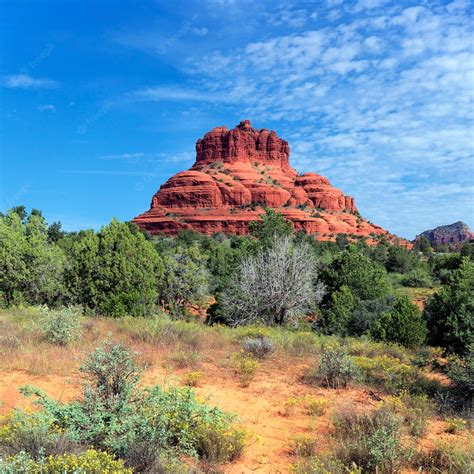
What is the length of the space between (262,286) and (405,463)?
14.0m

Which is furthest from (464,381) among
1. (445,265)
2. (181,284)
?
(445,265)

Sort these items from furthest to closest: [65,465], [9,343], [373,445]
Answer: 1. [9,343]
2. [373,445]
3. [65,465]

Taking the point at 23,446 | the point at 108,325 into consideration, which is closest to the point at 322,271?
the point at 108,325

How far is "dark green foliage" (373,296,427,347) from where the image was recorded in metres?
13.8

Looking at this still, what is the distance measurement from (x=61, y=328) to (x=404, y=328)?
10.9m

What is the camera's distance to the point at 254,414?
19.6 ft

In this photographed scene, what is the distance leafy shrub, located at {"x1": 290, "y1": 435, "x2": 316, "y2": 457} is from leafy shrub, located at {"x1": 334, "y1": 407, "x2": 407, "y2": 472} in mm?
286

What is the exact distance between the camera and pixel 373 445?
14.4 ft

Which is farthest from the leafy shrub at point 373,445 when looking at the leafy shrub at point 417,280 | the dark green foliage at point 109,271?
the leafy shrub at point 417,280

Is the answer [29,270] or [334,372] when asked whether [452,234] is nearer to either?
[29,270]

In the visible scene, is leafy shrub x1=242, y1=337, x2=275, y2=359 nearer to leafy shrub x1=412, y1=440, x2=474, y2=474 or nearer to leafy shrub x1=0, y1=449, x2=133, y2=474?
leafy shrub x1=412, y1=440, x2=474, y2=474

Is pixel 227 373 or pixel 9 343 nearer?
pixel 227 373

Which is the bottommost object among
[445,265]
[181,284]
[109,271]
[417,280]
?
[181,284]

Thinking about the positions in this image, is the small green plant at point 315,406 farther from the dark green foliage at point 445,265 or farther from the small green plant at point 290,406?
the dark green foliage at point 445,265
